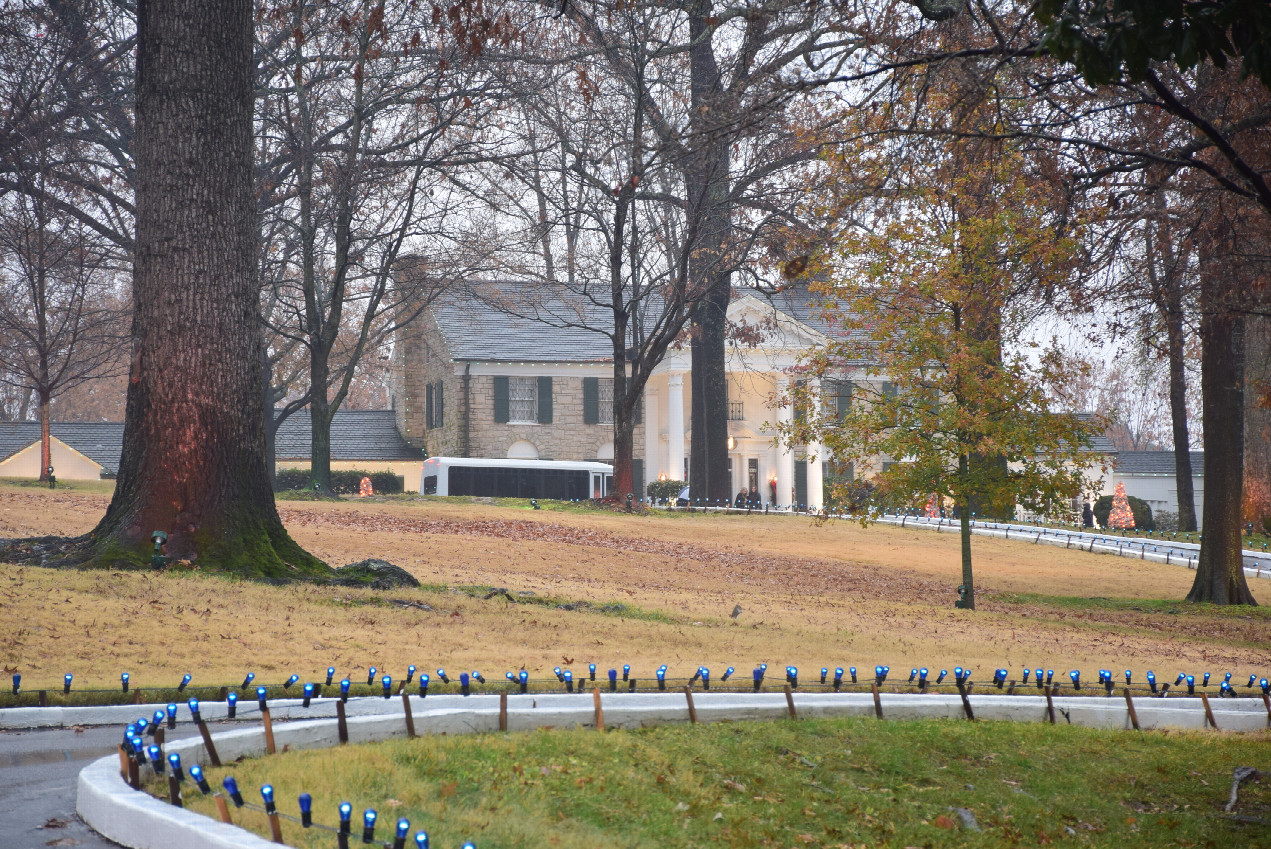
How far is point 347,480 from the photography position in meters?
41.9

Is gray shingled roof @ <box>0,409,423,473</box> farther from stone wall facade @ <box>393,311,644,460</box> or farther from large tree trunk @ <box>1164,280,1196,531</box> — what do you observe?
large tree trunk @ <box>1164,280,1196,531</box>

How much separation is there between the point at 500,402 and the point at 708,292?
52.1 ft

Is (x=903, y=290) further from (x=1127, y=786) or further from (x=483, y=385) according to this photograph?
(x=483, y=385)

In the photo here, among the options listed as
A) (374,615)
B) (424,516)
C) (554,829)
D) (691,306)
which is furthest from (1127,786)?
(691,306)

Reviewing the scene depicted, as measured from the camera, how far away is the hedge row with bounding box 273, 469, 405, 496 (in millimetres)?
40781

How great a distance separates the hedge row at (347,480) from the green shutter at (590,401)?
754cm

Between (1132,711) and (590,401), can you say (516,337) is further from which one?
(1132,711)

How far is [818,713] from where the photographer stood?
753cm

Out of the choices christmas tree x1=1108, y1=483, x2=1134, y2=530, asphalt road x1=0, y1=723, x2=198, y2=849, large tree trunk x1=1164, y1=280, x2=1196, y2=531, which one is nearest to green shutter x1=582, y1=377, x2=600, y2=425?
christmas tree x1=1108, y1=483, x2=1134, y2=530

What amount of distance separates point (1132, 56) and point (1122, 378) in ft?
269

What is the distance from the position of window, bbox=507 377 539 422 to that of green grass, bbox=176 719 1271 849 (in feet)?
125

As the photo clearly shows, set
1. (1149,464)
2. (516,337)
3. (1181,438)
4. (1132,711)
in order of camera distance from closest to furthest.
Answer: (1132,711) < (1181,438) < (516,337) < (1149,464)

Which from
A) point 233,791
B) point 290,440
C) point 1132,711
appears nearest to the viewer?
point 233,791

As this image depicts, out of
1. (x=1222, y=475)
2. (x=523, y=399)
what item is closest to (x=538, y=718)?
(x=1222, y=475)
